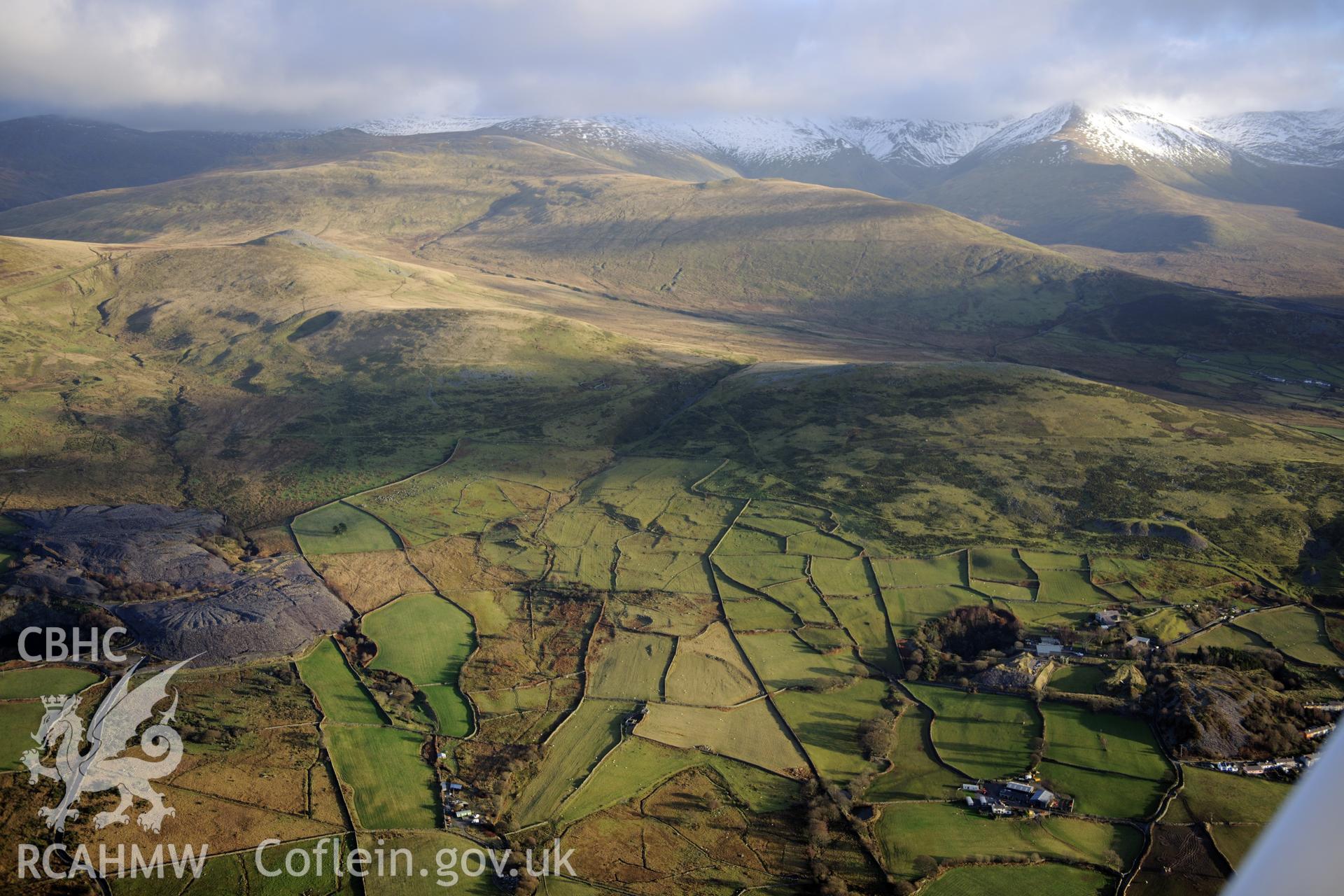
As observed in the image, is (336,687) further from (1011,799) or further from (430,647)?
(1011,799)

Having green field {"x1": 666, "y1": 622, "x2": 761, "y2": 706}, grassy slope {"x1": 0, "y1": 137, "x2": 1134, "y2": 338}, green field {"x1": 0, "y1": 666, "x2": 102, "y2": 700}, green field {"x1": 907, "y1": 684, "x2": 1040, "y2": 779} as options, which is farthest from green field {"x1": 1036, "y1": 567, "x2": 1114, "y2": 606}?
grassy slope {"x1": 0, "y1": 137, "x2": 1134, "y2": 338}

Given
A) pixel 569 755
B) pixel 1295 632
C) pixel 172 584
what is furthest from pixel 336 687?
pixel 1295 632

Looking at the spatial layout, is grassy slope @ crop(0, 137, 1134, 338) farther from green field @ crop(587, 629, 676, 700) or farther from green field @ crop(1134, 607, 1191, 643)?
green field @ crop(587, 629, 676, 700)

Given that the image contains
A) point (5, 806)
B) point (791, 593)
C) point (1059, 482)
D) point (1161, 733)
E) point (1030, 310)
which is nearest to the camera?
point (5, 806)

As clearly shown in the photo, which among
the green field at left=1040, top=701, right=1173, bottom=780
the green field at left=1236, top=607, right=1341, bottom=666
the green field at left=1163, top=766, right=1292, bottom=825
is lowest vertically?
the green field at left=1040, top=701, right=1173, bottom=780

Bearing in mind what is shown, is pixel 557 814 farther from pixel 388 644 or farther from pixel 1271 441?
pixel 1271 441

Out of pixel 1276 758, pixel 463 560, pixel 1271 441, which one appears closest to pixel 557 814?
pixel 463 560
